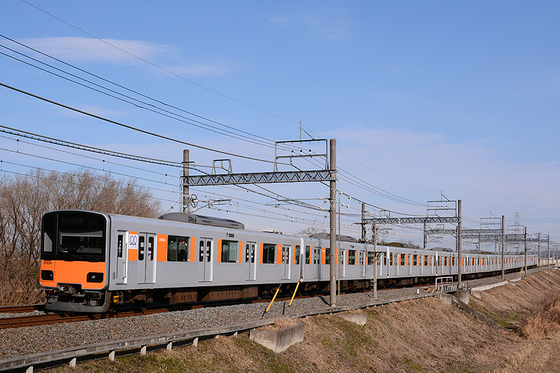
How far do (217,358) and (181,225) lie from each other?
19.4 feet

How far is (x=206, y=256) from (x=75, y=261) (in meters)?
5.09

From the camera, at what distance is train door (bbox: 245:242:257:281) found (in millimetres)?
21219

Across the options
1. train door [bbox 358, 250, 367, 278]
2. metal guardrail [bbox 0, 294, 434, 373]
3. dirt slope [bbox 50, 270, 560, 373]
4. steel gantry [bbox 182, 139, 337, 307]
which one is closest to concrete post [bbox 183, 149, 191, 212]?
steel gantry [bbox 182, 139, 337, 307]

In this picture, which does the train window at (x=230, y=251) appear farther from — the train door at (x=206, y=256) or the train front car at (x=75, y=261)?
the train front car at (x=75, y=261)

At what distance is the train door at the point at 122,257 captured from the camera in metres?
14.8

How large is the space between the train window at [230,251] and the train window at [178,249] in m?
2.21

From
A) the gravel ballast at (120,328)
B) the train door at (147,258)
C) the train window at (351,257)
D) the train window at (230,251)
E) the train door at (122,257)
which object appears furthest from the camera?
the train window at (351,257)

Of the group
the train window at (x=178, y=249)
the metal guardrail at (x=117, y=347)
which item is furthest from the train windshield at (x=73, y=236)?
the metal guardrail at (x=117, y=347)

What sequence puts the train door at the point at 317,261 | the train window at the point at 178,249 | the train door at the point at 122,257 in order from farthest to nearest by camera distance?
the train door at the point at 317,261 < the train window at the point at 178,249 < the train door at the point at 122,257

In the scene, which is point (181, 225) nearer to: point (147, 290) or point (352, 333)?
point (147, 290)

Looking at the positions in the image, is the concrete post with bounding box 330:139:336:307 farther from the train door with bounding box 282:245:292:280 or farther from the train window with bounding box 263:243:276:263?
the train door with bounding box 282:245:292:280

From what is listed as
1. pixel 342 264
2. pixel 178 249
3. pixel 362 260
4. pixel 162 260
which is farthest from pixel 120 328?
pixel 362 260

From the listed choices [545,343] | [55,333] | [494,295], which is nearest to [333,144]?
[55,333]

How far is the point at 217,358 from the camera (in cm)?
1248
